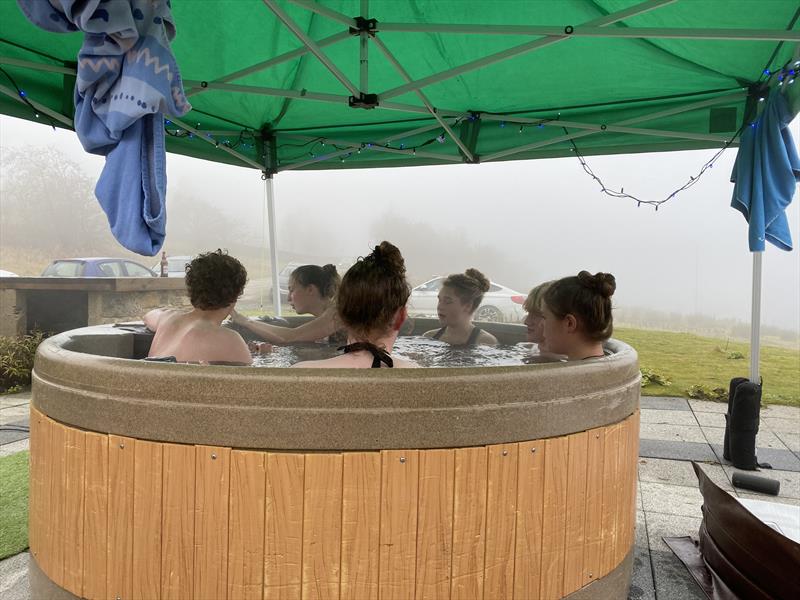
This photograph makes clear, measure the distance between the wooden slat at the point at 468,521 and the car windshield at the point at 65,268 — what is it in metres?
9.08

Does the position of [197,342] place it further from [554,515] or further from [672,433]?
[672,433]

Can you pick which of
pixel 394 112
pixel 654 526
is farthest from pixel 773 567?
pixel 394 112

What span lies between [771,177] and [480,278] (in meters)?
1.78

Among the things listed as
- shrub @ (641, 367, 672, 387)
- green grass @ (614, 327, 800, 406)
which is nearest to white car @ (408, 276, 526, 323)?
green grass @ (614, 327, 800, 406)

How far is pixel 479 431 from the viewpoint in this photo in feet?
4.95

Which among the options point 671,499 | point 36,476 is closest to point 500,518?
point 36,476

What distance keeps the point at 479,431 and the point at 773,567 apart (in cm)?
120

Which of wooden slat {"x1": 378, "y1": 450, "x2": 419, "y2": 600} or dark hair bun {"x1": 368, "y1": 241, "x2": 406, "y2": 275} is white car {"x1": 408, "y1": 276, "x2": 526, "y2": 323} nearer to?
dark hair bun {"x1": 368, "y1": 241, "x2": 406, "y2": 275}

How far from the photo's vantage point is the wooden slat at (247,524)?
1427 mm

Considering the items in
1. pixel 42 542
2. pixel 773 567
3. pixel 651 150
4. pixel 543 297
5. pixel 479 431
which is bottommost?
pixel 773 567

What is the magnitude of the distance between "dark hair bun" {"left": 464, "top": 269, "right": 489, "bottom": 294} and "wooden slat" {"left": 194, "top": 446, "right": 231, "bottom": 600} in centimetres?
245

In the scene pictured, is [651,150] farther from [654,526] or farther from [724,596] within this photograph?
[724,596]

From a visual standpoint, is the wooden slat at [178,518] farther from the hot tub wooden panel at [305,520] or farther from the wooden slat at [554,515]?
the wooden slat at [554,515]

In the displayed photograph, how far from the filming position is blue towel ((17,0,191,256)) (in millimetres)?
1597
